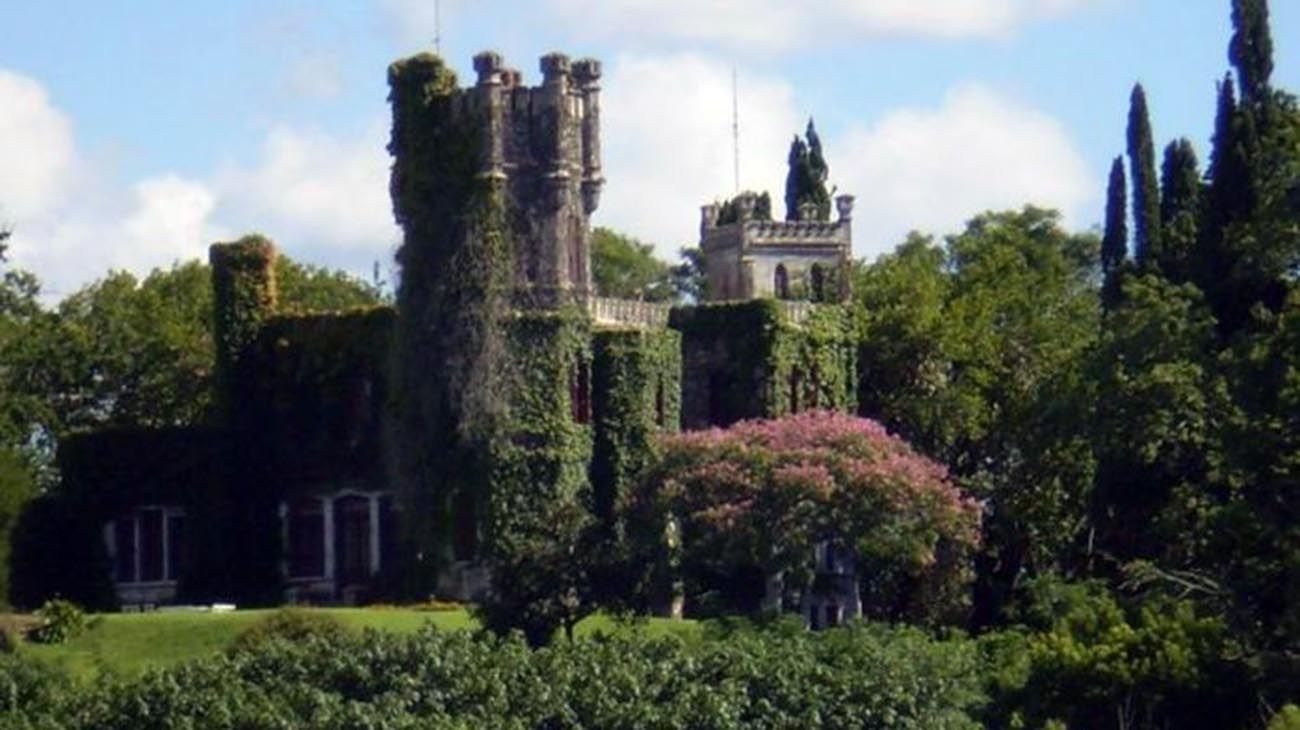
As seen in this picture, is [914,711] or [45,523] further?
[45,523]

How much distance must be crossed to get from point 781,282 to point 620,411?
12.5 meters

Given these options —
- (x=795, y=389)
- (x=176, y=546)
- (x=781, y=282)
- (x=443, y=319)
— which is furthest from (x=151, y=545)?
(x=781, y=282)

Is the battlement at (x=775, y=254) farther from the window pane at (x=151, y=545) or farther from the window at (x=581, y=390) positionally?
the window pane at (x=151, y=545)

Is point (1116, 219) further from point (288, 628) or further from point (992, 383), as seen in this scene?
point (288, 628)

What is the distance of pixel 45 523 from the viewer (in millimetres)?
64625

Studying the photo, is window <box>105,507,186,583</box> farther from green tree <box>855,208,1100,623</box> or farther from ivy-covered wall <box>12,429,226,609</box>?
green tree <box>855,208,1100,623</box>

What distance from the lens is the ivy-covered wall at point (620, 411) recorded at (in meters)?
63.3

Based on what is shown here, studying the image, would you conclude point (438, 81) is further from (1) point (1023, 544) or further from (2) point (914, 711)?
(2) point (914, 711)

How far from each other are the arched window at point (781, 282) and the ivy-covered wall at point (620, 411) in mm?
10980

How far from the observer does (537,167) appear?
207 ft

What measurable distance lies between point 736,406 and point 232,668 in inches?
930

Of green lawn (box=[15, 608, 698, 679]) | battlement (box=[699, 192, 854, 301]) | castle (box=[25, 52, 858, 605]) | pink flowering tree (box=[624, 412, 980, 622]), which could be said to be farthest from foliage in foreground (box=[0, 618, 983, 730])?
battlement (box=[699, 192, 854, 301])

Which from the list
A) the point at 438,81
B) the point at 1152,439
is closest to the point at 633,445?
the point at 438,81

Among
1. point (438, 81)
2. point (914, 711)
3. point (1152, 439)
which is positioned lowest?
point (914, 711)
